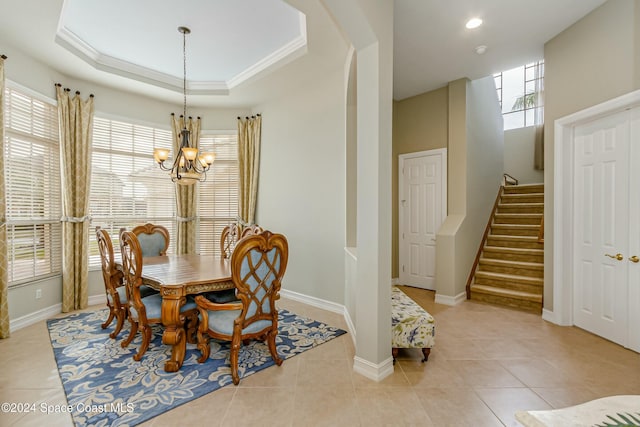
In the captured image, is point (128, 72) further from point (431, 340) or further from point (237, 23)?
point (431, 340)

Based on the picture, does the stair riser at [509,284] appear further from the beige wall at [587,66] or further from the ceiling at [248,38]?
the ceiling at [248,38]

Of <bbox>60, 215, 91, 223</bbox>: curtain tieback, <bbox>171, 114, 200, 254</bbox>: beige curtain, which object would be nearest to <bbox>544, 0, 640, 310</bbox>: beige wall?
<bbox>171, 114, 200, 254</bbox>: beige curtain

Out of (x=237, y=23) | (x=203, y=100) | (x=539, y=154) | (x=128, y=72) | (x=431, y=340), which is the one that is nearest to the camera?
(x=431, y=340)

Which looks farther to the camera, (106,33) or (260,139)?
(260,139)

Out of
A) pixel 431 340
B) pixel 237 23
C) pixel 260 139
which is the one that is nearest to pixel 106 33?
pixel 237 23

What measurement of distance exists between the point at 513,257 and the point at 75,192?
252 inches

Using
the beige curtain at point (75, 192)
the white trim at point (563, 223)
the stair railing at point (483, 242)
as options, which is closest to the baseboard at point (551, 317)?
the white trim at point (563, 223)

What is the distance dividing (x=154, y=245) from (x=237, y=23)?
2917 millimetres

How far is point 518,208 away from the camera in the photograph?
5.32 m

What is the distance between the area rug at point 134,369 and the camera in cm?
195

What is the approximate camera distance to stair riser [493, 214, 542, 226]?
5.03 meters

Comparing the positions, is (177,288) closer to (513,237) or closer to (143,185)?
(143,185)

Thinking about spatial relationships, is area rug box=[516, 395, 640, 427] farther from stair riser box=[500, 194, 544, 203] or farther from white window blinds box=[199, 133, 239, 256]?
stair riser box=[500, 194, 544, 203]

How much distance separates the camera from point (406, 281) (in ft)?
16.8
